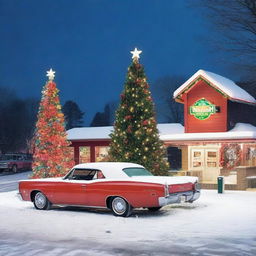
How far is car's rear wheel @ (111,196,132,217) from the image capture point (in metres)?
13.4

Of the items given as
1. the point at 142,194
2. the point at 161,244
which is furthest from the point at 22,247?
the point at 142,194

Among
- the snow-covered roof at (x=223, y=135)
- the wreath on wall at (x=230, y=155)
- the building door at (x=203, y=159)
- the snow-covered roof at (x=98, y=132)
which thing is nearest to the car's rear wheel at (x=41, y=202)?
the snow-covered roof at (x=223, y=135)

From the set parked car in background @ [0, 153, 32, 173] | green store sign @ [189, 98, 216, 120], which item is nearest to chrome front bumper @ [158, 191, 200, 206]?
green store sign @ [189, 98, 216, 120]

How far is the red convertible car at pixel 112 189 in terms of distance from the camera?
42.8ft

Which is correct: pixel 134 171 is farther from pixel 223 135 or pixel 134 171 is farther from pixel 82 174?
pixel 223 135

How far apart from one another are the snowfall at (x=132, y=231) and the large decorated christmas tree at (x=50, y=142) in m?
5.28

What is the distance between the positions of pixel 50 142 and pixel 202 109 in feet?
29.4

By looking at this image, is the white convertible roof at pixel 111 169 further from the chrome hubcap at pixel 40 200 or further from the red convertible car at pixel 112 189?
the chrome hubcap at pixel 40 200

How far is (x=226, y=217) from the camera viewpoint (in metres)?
13.0

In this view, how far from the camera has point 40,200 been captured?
15.2 m

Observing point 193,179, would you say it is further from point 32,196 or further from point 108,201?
point 32,196

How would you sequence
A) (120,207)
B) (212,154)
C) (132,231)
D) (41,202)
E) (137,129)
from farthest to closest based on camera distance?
(212,154) < (137,129) < (41,202) < (120,207) < (132,231)

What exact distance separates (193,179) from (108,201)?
2.74 meters

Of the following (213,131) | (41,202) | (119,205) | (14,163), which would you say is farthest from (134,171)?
(14,163)
